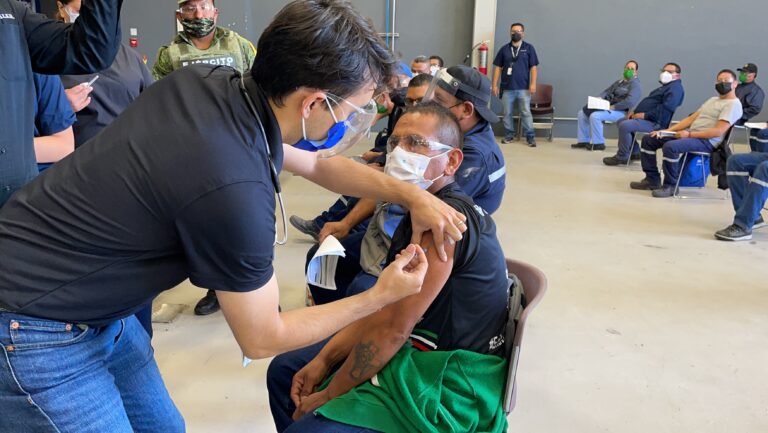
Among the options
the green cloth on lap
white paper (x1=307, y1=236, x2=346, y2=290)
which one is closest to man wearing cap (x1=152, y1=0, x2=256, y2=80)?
white paper (x1=307, y1=236, x2=346, y2=290)

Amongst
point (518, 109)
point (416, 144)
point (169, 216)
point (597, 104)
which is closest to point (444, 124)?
point (416, 144)

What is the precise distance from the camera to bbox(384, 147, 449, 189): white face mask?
5.62 ft

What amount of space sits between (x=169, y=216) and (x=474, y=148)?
1531mm

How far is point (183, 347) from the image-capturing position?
8.29ft

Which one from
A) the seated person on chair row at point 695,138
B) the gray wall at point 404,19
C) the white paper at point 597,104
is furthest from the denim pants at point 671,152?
the gray wall at point 404,19

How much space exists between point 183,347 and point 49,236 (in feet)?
5.53

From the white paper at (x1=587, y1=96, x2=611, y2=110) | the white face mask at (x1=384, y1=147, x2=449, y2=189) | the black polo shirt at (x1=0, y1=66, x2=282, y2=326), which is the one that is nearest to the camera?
the black polo shirt at (x1=0, y1=66, x2=282, y2=326)

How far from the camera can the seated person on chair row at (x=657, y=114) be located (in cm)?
677

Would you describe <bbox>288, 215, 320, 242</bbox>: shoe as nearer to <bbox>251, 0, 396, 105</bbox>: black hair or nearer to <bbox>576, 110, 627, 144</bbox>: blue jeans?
<bbox>251, 0, 396, 105</bbox>: black hair

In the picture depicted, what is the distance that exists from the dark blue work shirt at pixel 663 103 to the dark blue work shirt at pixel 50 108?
6.79 meters

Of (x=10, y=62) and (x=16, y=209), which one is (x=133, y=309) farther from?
(x=10, y=62)

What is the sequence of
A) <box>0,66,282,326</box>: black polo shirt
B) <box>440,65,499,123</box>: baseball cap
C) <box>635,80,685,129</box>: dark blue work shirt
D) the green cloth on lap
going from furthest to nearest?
<box>635,80,685,129</box>: dark blue work shirt
<box>440,65,499,123</box>: baseball cap
the green cloth on lap
<box>0,66,282,326</box>: black polo shirt

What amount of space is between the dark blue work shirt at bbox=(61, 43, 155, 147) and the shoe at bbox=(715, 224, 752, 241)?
4040mm

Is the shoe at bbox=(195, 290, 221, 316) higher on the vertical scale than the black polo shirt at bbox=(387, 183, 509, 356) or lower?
lower
